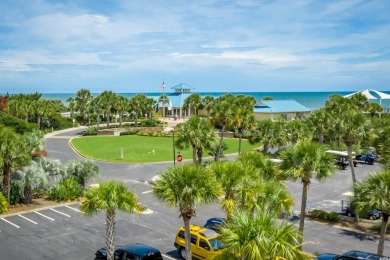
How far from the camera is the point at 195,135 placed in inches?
1319

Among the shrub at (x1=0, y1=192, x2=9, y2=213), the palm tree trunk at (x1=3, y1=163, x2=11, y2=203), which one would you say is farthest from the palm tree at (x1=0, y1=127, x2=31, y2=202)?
the shrub at (x1=0, y1=192, x2=9, y2=213)

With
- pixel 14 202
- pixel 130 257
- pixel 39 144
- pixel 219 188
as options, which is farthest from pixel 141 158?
pixel 219 188

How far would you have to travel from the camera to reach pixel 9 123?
52938 mm

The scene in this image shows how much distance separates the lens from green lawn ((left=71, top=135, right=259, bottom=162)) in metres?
53.8

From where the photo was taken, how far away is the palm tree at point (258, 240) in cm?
993

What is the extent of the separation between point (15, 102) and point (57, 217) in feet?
189

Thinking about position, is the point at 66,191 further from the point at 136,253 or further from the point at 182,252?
the point at 136,253

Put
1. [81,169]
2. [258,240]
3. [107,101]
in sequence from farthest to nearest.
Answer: [107,101] → [81,169] → [258,240]

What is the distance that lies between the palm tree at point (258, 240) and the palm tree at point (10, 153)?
73.0ft

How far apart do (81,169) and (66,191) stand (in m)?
2.14

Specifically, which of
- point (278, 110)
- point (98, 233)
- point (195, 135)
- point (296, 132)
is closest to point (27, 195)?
point (98, 233)

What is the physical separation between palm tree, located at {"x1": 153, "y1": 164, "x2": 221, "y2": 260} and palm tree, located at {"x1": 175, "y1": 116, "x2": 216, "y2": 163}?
18083mm

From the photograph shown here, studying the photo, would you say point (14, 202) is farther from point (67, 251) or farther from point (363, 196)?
point (363, 196)

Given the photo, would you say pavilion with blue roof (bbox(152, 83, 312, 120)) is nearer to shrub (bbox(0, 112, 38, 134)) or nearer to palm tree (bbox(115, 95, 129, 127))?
palm tree (bbox(115, 95, 129, 127))
